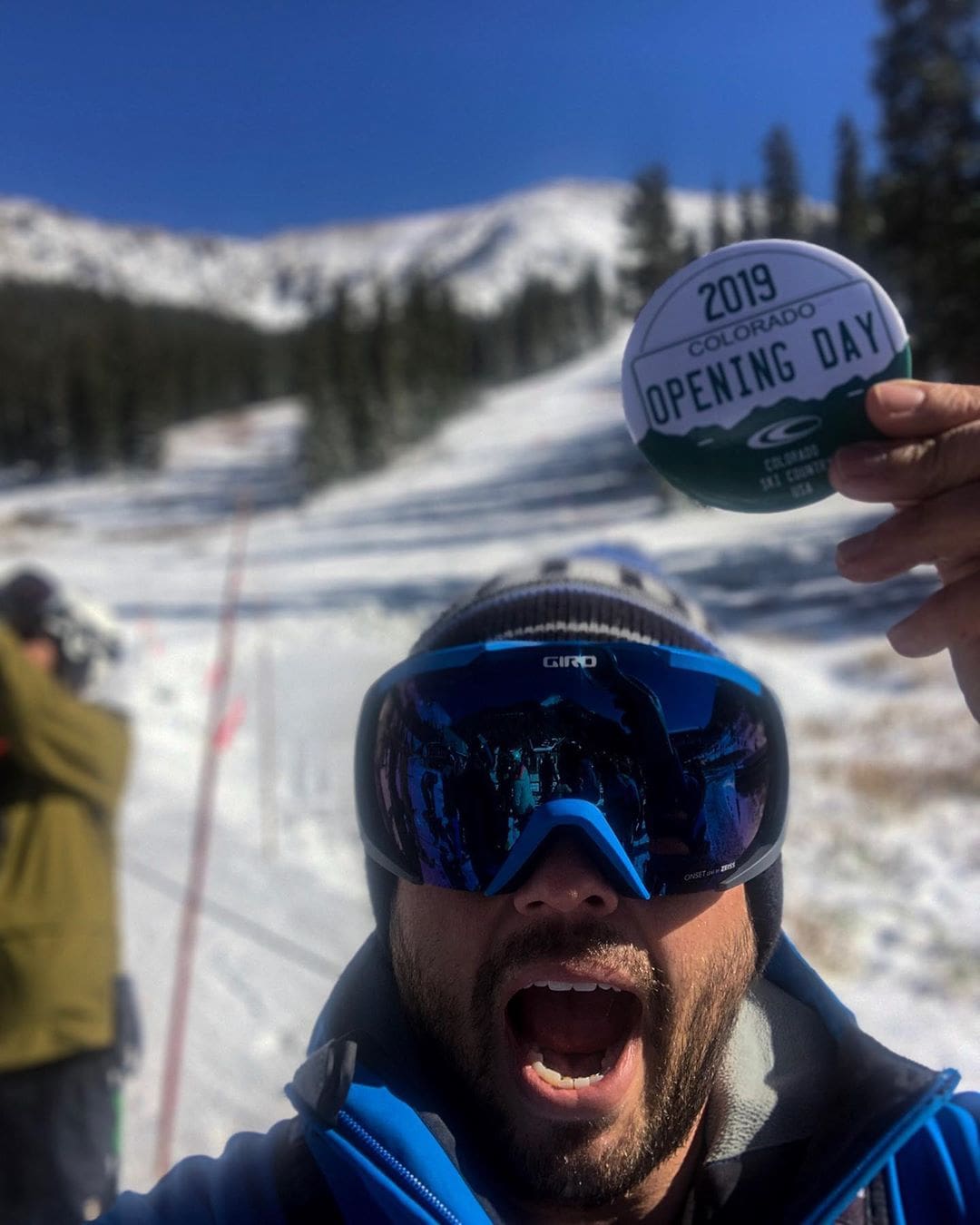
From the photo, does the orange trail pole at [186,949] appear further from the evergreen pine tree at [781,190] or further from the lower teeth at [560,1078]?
the evergreen pine tree at [781,190]

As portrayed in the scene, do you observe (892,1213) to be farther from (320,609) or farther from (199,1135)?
(320,609)

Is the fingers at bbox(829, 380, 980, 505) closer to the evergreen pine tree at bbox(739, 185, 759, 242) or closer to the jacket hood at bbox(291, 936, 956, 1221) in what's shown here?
the jacket hood at bbox(291, 936, 956, 1221)

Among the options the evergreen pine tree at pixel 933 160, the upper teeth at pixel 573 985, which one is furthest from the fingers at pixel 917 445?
the evergreen pine tree at pixel 933 160

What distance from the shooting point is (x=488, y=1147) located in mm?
1467

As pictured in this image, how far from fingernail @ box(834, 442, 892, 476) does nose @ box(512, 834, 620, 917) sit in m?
0.78

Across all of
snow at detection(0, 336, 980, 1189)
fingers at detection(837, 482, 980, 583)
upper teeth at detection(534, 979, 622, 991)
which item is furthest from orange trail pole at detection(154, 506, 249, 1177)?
fingers at detection(837, 482, 980, 583)

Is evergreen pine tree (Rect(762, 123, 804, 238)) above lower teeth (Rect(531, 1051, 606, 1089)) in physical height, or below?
above

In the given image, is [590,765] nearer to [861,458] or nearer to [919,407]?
[861,458]

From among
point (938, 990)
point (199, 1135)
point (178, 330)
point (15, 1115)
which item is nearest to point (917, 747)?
point (938, 990)

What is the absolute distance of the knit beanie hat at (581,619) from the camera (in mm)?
1628

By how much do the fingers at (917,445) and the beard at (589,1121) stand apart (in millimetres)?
864

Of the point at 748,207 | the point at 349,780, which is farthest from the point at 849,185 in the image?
the point at 349,780

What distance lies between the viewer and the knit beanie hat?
1628 mm

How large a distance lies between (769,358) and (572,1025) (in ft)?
4.07
